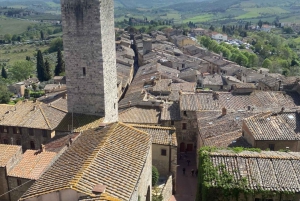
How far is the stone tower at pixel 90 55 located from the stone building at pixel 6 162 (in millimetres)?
8034

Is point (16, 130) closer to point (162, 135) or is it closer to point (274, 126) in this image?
point (162, 135)

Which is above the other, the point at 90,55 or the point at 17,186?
the point at 90,55

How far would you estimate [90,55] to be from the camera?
29.8 meters

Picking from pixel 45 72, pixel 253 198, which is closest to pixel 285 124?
pixel 253 198

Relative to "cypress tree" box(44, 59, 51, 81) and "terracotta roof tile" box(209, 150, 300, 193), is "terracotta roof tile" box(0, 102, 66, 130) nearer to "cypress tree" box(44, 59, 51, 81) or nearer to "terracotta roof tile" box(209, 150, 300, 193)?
"terracotta roof tile" box(209, 150, 300, 193)

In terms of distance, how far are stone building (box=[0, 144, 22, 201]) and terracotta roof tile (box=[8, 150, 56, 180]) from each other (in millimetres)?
385

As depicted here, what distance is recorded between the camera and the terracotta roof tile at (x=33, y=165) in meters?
24.2

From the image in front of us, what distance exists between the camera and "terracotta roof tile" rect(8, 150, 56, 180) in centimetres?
2423

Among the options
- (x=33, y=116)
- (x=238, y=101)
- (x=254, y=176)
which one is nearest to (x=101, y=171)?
(x=254, y=176)

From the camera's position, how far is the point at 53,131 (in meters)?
33.5

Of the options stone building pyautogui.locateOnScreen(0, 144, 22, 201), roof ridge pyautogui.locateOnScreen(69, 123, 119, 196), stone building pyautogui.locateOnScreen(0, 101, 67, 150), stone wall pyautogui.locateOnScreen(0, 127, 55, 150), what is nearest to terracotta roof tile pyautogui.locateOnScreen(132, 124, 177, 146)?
roof ridge pyautogui.locateOnScreen(69, 123, 119, 196)

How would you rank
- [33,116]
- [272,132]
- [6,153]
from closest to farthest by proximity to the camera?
[6,153] → [272,132] → [33,116]

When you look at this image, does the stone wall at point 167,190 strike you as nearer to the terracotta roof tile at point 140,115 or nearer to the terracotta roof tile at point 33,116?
the terracotta roof tile at point 140,115

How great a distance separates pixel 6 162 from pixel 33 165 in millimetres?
1935
